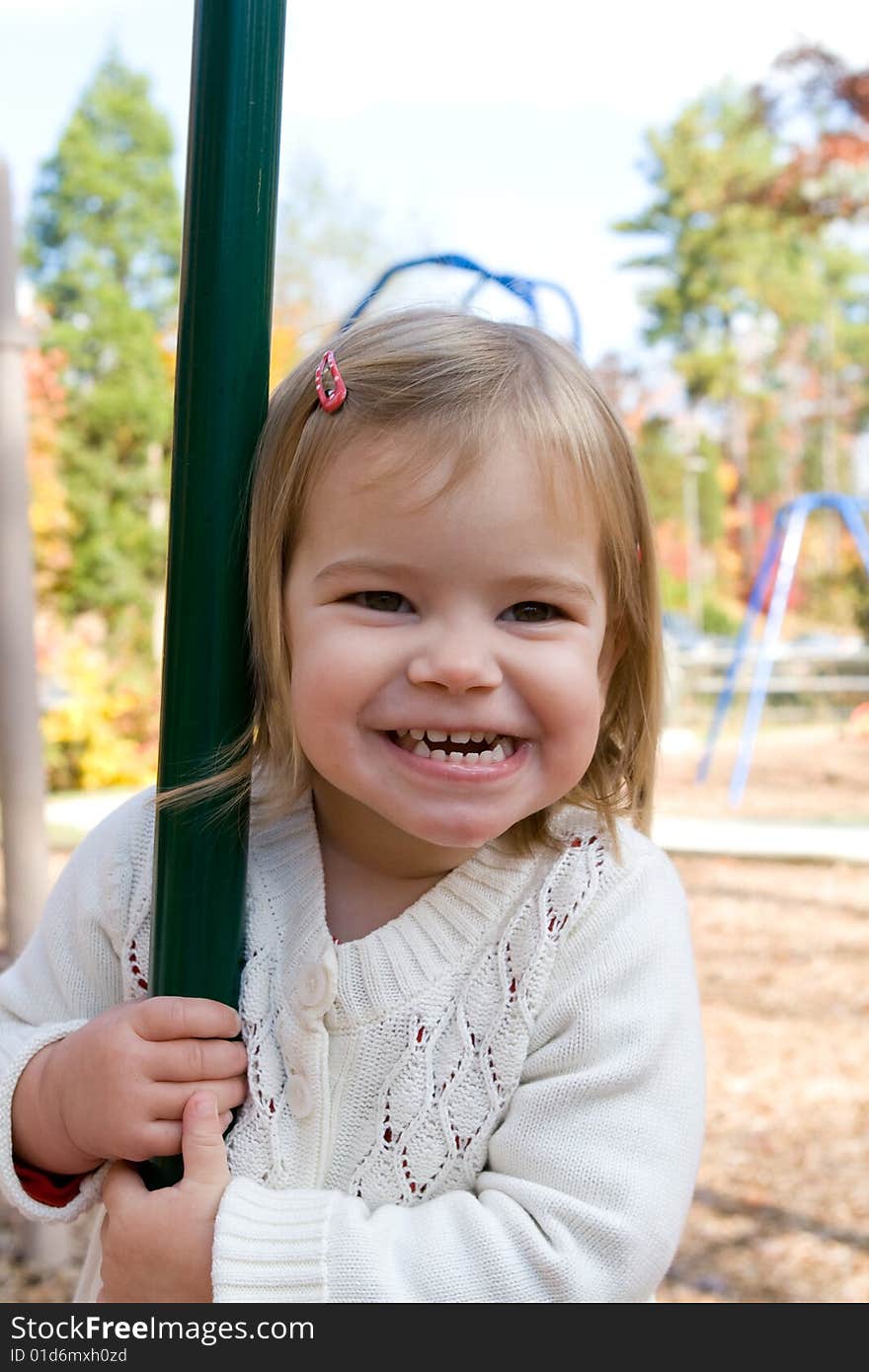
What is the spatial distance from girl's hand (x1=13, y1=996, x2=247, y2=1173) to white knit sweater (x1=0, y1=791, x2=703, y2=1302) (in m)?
0.06

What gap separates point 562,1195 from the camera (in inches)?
46.5

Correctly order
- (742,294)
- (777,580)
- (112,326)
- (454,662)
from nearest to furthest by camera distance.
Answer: (454,662) < (777,580) < (112,326) < (742,294)

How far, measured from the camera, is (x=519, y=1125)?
1240 millimetres

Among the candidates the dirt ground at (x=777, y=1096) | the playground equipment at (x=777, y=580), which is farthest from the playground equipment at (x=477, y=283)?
the playground equipment at (x=777, y=580)

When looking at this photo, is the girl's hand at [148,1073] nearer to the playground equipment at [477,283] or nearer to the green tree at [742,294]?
the playground equipment at [477,283]

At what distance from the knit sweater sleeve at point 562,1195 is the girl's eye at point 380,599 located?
1.24ft

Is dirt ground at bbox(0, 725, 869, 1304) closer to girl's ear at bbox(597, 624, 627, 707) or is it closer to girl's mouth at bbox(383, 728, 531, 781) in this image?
girl's ear at bbox(597, 624, 627, 707)

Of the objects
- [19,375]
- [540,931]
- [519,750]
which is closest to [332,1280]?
[540,931]

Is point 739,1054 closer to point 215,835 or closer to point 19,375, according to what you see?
point 19,375

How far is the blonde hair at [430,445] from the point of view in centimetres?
122

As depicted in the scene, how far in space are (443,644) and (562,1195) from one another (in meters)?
0.51

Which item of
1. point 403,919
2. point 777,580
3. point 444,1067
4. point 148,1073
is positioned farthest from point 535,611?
point 777,580

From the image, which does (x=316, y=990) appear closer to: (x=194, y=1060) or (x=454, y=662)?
(x=194, y=1060)
